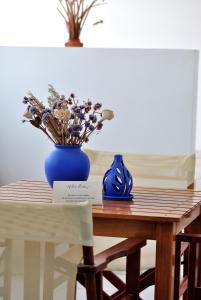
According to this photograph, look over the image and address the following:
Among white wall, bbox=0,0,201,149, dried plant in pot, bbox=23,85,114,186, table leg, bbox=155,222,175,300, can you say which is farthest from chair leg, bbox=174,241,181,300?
white wall, bbox=0,0,201,149

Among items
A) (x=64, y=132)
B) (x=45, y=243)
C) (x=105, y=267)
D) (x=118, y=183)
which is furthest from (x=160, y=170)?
(x=45, y=243)

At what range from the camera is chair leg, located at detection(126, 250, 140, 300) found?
264 centimetres

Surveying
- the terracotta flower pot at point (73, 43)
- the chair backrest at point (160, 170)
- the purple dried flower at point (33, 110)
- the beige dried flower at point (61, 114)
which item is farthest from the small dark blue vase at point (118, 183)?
the terracotta flower pot at point (73, 43)

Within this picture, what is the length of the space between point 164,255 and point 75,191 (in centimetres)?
44

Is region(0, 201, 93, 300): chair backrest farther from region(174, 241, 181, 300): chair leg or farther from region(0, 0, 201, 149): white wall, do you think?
region(0, 0, 201, 149): white wall

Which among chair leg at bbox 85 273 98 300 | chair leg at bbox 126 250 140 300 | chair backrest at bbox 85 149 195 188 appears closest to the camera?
Answer: chair leg at bbox 85 273 98 300

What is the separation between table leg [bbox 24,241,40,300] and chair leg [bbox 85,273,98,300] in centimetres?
15

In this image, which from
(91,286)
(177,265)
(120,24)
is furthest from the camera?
(120,24)

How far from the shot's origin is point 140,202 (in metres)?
2.91

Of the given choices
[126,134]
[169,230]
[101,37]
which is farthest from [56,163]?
[101,37]

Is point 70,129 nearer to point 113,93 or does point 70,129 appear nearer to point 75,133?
point 75,133

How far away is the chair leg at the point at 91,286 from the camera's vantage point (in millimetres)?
2152

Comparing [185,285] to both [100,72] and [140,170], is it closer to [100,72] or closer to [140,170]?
[140,170]

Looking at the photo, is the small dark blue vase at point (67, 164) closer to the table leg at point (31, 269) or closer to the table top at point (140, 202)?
the table top at point (140, 202)
